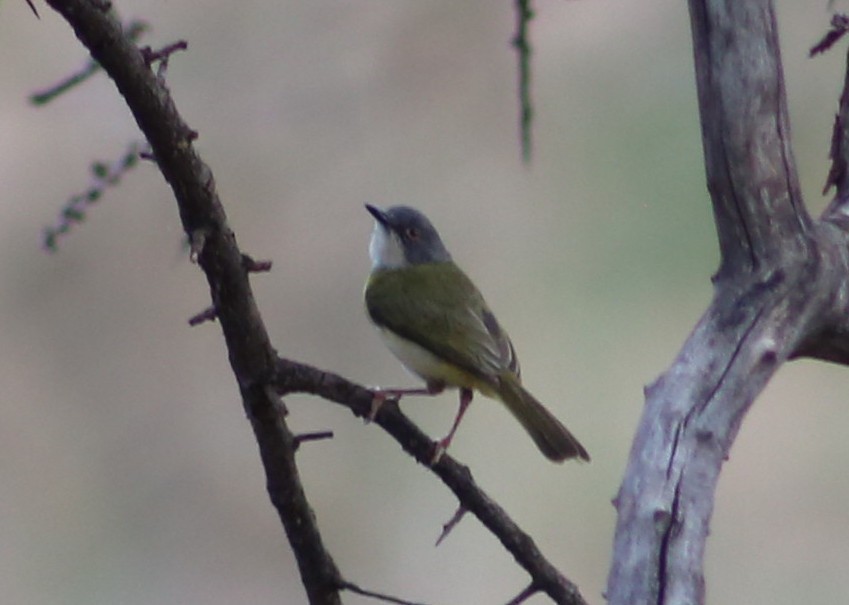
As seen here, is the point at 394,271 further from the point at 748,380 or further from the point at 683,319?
the point at 683,319

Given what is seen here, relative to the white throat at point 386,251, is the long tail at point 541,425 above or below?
below

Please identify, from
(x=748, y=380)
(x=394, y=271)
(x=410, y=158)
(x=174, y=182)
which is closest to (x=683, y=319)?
(x=410, y=158)

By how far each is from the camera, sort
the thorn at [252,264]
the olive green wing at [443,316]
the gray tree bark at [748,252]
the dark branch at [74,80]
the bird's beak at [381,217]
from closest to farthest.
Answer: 1. the dark branch at [74,80]
2. the thorn at [252,264]
3. the gray tree bark at [748,252]
4. the olive green wing at [443,316]
5. the bird's beak at [381,217]

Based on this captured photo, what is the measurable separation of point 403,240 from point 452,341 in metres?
1.04

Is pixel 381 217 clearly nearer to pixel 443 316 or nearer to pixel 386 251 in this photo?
pixel 386 251

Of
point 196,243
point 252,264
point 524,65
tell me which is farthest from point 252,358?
point 524,65

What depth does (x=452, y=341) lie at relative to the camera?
3.61 meters

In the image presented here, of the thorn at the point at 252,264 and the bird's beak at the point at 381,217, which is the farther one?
the bird's beak at the point at 381,217

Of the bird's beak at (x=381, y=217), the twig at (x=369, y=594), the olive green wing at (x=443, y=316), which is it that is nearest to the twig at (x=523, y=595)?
the twig at (x=369, y=594)

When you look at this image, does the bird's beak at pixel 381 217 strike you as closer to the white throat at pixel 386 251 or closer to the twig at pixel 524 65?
the white throat at pixel 386 251

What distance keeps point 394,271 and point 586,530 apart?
2239 mm

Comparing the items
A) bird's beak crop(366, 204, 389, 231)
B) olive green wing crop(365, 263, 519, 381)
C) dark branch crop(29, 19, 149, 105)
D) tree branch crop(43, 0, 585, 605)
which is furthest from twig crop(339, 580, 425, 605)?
bird's beak crop(366, 204, 389, 231)

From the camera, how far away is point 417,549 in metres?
6.44

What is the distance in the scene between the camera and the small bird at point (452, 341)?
11.3 ft
